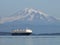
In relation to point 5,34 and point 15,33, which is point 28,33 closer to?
point 15,33

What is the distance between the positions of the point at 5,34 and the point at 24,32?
6995 millimetres

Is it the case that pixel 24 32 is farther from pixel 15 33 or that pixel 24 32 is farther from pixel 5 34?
pixel 5 34

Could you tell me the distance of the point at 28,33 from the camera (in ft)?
228

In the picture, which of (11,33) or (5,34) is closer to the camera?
(5,34)

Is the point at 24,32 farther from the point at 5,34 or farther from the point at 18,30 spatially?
the point at 5,34

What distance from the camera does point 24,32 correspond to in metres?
69.9

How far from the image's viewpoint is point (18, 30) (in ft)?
234

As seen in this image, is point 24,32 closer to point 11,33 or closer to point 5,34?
point 11,33

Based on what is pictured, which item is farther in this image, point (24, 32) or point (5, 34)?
point (24, 32)

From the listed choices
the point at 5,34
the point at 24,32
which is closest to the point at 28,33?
the point at 24,32

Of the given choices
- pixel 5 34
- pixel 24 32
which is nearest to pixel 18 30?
pixel 24 32

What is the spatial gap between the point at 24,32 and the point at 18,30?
191cm

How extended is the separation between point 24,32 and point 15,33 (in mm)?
2401

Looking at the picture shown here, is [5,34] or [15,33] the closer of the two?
[5,34]
